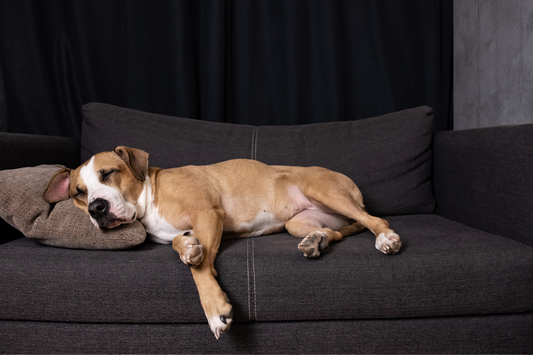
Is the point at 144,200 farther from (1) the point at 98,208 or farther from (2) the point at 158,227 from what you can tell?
(1) the point at 98,208

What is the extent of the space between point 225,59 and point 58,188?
215cm

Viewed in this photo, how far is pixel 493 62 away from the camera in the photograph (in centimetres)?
310

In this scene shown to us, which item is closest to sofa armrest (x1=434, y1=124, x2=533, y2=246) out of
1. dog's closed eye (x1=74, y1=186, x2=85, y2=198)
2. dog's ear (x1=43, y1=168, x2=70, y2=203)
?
dog's closed eye (x1=74, y1=186, x2=85, y2=198)

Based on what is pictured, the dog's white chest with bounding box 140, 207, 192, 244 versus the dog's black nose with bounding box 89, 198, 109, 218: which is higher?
the dog's black nose with bounding box 89, 198, 109, 218

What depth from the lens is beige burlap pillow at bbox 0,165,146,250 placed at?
1.72m

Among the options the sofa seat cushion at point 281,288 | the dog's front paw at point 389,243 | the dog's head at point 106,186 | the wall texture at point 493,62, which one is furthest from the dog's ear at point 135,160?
the wall texture at point 493,62

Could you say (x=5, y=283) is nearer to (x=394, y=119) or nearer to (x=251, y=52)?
(x=394, y=119)

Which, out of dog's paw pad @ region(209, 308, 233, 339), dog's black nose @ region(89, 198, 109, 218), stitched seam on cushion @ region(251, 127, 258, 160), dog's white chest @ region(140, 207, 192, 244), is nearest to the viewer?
dog's paw pad @ region(209, 308, 233, 339)

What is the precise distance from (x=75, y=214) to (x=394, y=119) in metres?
2.26

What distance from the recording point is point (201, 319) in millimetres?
1516

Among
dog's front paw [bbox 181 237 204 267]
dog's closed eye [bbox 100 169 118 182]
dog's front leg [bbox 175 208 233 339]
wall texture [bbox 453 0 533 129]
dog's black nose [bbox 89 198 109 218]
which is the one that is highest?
wall texture [bbox 453 0 533 129]

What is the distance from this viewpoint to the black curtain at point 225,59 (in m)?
3.38

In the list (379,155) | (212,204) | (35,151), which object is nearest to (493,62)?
(379,155)

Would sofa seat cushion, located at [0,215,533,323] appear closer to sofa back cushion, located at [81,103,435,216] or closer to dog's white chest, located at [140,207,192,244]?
dog's white chest, located at [140,207,192,244]
